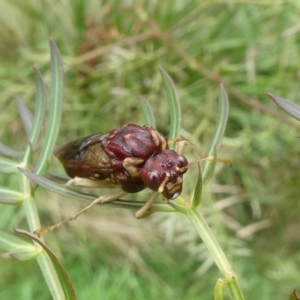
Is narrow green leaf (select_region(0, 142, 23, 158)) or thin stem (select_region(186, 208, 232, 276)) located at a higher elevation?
narrow green leaf (select_region(0, 142, 23, 158))

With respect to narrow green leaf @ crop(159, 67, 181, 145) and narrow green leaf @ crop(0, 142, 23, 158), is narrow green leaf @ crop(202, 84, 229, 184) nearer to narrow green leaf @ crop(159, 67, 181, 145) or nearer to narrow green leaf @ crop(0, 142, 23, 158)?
narrow green leaf @ crop(159, 67, 181, 145)

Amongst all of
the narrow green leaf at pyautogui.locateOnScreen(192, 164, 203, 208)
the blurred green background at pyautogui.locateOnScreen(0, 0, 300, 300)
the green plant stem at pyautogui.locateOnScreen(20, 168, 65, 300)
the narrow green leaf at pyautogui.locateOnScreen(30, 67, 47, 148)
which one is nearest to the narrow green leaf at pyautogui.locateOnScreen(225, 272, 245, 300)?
the narrow green leaf at pyautogui.locateOnScreen(192, 164, 203, 208)

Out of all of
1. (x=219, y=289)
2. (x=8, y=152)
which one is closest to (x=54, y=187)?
(x=8, y=152)

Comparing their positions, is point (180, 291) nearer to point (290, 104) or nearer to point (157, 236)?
point (157, 236)

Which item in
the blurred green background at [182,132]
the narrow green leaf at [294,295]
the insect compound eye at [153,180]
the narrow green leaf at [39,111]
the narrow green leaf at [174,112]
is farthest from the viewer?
the blurred green background at [182,132]

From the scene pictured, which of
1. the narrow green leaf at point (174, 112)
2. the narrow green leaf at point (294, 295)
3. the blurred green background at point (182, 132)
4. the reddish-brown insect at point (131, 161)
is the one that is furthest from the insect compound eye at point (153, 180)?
the blurred green background at point (182, 132)

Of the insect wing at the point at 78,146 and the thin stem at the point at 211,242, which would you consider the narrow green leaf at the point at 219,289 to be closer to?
the thin stem at the point at 211,242
